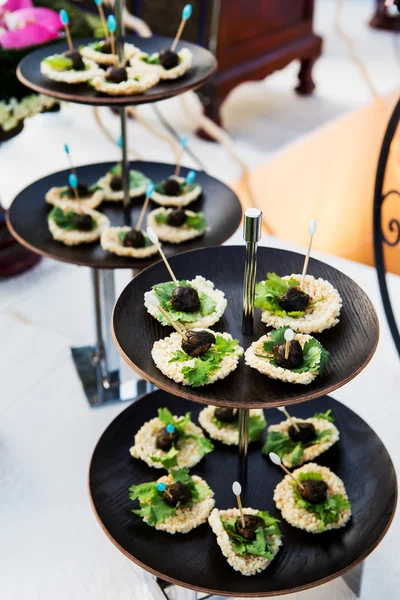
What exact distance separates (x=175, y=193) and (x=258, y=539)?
105 centimetres

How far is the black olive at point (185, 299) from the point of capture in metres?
1.37

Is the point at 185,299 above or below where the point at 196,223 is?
above

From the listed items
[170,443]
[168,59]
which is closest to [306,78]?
[168,59]

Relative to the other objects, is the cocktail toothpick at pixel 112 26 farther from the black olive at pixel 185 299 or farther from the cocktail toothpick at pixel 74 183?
the black olive at pixel 185 299

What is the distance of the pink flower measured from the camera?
2324 millimetres

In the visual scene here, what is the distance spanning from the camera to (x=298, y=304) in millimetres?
1374

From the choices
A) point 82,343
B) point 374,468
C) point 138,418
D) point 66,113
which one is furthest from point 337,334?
point 66,113

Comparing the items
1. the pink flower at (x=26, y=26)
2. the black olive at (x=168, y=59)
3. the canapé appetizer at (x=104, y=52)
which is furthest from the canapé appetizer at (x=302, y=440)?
the pink flower at (x=26, y=26)

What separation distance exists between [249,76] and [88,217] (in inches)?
85.0

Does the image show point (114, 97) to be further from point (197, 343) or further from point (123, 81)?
point (197, 343)

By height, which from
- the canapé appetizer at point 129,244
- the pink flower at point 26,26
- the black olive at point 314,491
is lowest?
the black olive at point 314,491

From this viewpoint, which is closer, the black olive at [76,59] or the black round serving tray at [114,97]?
the black round serving tray at [114,97]

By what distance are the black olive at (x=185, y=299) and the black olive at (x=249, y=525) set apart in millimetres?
410

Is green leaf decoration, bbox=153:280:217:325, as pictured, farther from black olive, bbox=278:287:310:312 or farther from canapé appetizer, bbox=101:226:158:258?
canapé appetizer, bbox=101:226:158:258
